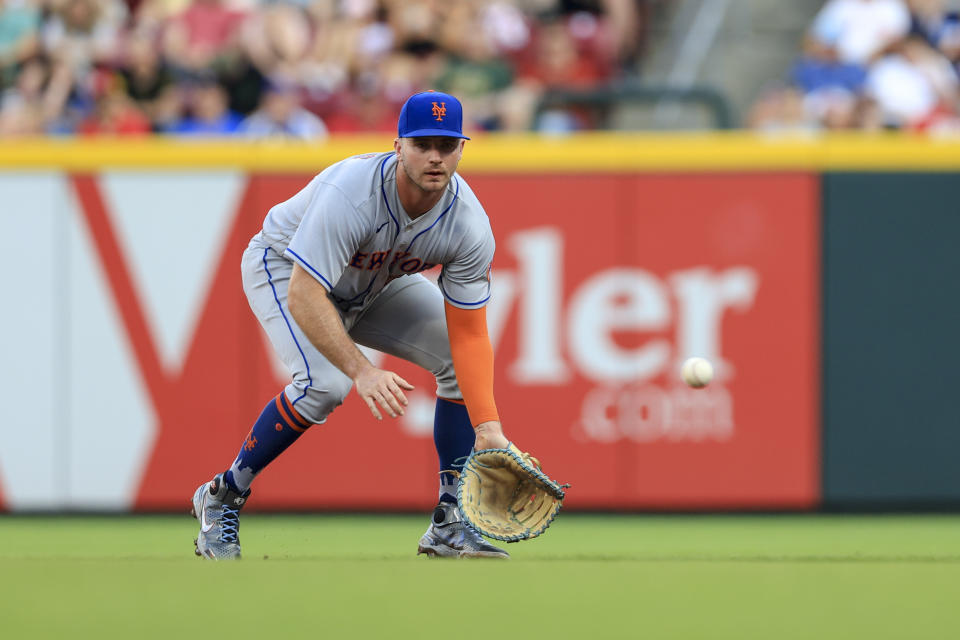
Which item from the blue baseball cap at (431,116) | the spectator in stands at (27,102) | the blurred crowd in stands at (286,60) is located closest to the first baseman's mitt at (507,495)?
the blue baseball cap at (431,116)

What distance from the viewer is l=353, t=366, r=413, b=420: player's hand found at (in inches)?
181

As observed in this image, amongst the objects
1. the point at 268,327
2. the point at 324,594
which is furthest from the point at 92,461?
the point at 324,594

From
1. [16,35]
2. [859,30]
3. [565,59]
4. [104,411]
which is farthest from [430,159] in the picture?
[16,35]

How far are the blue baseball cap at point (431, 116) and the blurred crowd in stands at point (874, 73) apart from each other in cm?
494

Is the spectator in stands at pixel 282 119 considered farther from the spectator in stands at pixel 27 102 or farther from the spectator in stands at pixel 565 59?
the spectator in stands at pixel 565 59

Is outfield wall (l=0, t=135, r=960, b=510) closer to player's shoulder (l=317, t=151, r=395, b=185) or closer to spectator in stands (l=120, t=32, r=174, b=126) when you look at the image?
spectator in stands (l=120, t=32, r=174, b=126)

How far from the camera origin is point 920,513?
8.08m

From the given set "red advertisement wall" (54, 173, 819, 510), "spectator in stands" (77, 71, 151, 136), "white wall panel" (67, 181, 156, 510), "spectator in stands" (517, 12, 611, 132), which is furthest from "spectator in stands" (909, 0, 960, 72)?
"white wall panel" (67, 181, 156, 510)

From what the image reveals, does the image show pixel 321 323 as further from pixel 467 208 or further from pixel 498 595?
pixel 498 595

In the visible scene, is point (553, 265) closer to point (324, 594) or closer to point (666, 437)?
point (666, 437)

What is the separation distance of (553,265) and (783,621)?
4849 mm

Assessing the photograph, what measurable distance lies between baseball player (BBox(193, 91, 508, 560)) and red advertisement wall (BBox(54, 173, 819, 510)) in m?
2.56

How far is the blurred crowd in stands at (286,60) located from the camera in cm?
944

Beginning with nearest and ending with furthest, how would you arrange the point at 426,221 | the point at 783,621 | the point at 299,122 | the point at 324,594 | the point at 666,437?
the point at 783,621
the point at 324,594
the point at 426,221
the point at 666,437
the point at 299,122
